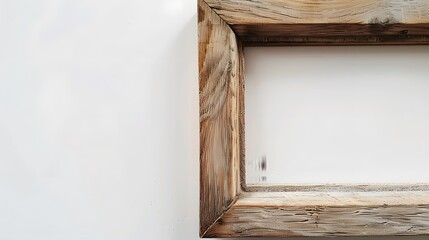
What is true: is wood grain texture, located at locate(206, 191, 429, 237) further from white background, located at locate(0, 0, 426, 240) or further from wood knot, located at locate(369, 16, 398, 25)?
wood knot, located at locate(369, 16, 398, 25)

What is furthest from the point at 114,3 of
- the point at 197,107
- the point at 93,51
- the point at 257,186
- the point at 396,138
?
the point at 396,138

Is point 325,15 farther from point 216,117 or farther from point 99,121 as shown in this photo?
point 99,121

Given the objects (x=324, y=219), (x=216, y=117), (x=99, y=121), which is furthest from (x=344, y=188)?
(x=99, y=121)

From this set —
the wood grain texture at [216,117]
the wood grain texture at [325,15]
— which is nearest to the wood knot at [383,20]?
the wood grain texture at [325,15]

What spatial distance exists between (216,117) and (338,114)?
17 centimetres

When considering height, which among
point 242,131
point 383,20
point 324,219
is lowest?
point 324,219

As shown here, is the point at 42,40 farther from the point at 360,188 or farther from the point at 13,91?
the point at 360,188

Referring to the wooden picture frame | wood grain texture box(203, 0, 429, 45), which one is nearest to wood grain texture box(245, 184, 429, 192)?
the wooden picture frame

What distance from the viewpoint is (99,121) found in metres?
0.60

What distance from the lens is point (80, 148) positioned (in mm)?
603

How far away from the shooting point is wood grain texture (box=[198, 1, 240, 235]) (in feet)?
1.77

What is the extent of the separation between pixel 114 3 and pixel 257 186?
0.32m

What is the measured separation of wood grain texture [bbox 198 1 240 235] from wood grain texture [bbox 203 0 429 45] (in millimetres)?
23

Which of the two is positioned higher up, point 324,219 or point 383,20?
point 383,20
